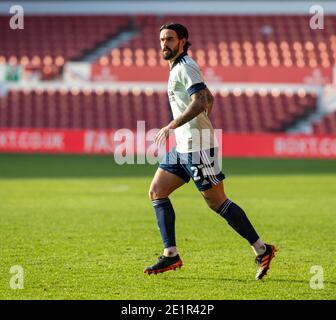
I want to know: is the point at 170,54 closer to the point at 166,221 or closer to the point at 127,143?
the point at 166,221

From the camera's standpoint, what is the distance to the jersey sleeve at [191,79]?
7.95 meters

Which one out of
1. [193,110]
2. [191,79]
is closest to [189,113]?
[193,110]

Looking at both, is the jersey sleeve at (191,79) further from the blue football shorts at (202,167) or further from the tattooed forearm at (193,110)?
the blue football shorts at (202,167)

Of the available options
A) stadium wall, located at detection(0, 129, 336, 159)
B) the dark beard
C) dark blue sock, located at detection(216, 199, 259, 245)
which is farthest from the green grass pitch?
stadium wall, located at detection(0, 129, 336, 159)

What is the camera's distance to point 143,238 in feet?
35.6

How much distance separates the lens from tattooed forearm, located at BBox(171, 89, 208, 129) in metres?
7.88

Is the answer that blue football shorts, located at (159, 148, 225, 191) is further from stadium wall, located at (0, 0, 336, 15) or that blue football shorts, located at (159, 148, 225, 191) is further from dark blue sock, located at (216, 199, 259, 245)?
stadium wall, located at (0, 0, 336, 15)

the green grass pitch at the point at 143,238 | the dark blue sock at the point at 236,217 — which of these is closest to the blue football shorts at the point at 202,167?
the dark blue sock at the point at 236,217

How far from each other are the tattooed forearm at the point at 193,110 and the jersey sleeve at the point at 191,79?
0.18 ft

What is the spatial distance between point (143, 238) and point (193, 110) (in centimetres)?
329
